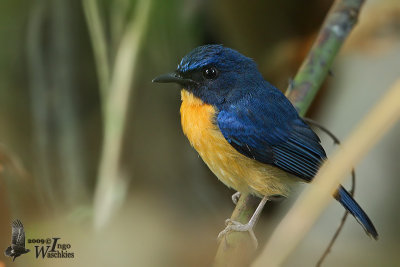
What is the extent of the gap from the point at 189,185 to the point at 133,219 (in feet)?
1.72

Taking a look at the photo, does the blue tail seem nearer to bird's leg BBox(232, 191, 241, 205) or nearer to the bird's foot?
the bird's foot

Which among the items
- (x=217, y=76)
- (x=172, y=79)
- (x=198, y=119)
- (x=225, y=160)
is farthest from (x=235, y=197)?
(x=172, y=79)

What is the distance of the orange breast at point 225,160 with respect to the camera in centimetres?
305

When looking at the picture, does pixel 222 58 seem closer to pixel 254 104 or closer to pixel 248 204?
pixel 254 104

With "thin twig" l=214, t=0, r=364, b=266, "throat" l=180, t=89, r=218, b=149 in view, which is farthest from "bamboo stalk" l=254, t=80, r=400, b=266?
"throat" l=180, t=89, r=218, b=149

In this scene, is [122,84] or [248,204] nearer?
[248,204]

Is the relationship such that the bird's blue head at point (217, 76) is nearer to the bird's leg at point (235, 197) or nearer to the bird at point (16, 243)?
the bird's leg at point (235, 197)

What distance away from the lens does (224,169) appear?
305cm

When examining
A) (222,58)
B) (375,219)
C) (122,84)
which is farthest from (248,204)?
(375,219)

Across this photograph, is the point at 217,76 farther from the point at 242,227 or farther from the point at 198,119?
the point at 242,227

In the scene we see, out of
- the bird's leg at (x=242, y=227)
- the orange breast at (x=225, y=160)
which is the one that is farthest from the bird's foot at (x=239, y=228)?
the orange breast at (x=225, y=160)

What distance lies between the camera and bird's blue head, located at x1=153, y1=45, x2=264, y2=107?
114 inches

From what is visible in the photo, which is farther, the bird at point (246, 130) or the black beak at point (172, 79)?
the bird at point (246, 130)

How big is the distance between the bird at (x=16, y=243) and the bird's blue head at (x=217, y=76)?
1176 millimetres
